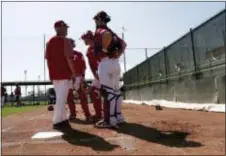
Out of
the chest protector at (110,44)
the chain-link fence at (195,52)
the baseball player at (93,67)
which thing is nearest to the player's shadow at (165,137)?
the chest protector at (110,44)

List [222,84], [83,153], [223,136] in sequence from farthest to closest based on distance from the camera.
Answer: [222,84], [223,136], [83,153]

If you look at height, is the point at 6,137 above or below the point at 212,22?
below

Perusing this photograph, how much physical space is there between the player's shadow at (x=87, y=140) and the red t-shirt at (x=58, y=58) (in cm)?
108

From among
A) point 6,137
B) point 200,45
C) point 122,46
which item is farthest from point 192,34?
point 6,137

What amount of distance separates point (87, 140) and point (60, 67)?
1.89 meters

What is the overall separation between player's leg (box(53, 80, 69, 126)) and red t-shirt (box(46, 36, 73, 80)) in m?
0.11

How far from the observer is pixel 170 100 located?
44.5 feet

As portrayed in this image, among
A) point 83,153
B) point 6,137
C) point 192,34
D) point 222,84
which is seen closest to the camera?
point 83,153

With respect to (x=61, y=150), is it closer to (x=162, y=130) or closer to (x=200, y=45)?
(x=162, y=130)

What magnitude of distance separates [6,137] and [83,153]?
6.21ft

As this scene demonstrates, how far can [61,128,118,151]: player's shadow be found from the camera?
11.4 feet

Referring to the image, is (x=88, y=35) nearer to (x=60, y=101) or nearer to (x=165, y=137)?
(x=60, y=101)

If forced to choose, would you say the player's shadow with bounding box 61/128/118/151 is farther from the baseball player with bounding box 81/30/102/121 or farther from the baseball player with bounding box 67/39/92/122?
the baseball player with bounding box 67/39/92/122

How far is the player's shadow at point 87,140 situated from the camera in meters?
3.48
